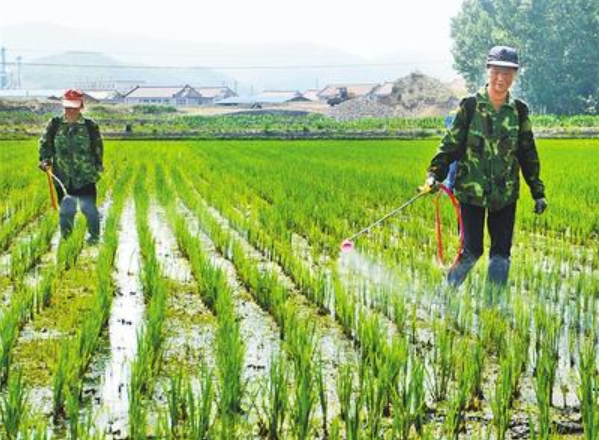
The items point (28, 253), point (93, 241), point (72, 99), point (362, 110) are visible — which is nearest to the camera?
point (28, 253)

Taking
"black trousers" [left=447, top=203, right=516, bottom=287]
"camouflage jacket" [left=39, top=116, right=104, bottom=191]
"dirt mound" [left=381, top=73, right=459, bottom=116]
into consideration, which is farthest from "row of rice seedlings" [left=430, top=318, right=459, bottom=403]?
"dirt mound" [left=381, top=73, right=459, bottom=116]

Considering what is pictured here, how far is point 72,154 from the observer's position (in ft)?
21.3

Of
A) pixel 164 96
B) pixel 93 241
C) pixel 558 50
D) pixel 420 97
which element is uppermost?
pixel 558 50

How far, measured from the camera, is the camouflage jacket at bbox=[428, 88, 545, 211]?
14.2ft

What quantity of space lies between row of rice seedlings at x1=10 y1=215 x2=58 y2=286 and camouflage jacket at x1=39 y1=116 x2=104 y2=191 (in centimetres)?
49

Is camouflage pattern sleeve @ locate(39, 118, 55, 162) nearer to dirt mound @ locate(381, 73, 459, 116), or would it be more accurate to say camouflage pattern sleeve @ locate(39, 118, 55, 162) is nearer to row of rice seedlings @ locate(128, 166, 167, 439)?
row of rice seedlings @ locate(128, 166, 167, 439)

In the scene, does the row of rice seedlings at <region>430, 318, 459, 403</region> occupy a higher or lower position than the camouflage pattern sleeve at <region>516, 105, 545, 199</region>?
lower

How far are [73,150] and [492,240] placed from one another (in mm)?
3539

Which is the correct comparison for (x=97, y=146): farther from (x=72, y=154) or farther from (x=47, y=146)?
(x=47, y=146)

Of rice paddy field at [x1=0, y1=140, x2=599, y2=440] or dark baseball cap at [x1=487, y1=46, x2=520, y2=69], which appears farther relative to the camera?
dark baseball cap at [x1=487, y1=46, x2=520, y2=69]

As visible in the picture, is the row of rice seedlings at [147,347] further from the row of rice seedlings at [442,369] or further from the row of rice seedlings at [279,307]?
the row of rice seedlings at [442,369]

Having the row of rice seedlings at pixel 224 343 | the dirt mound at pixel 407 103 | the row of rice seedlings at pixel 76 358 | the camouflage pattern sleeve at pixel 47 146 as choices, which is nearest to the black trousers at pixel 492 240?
the row of rice seedlings at pixel 224 343

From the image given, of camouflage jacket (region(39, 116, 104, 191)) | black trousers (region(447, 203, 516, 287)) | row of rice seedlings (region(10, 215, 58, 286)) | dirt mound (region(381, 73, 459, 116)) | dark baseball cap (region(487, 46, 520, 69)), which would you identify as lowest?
row of rice seedlings (region(10, 215, 58, 286))

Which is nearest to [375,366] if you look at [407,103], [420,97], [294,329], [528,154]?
[294,329]
